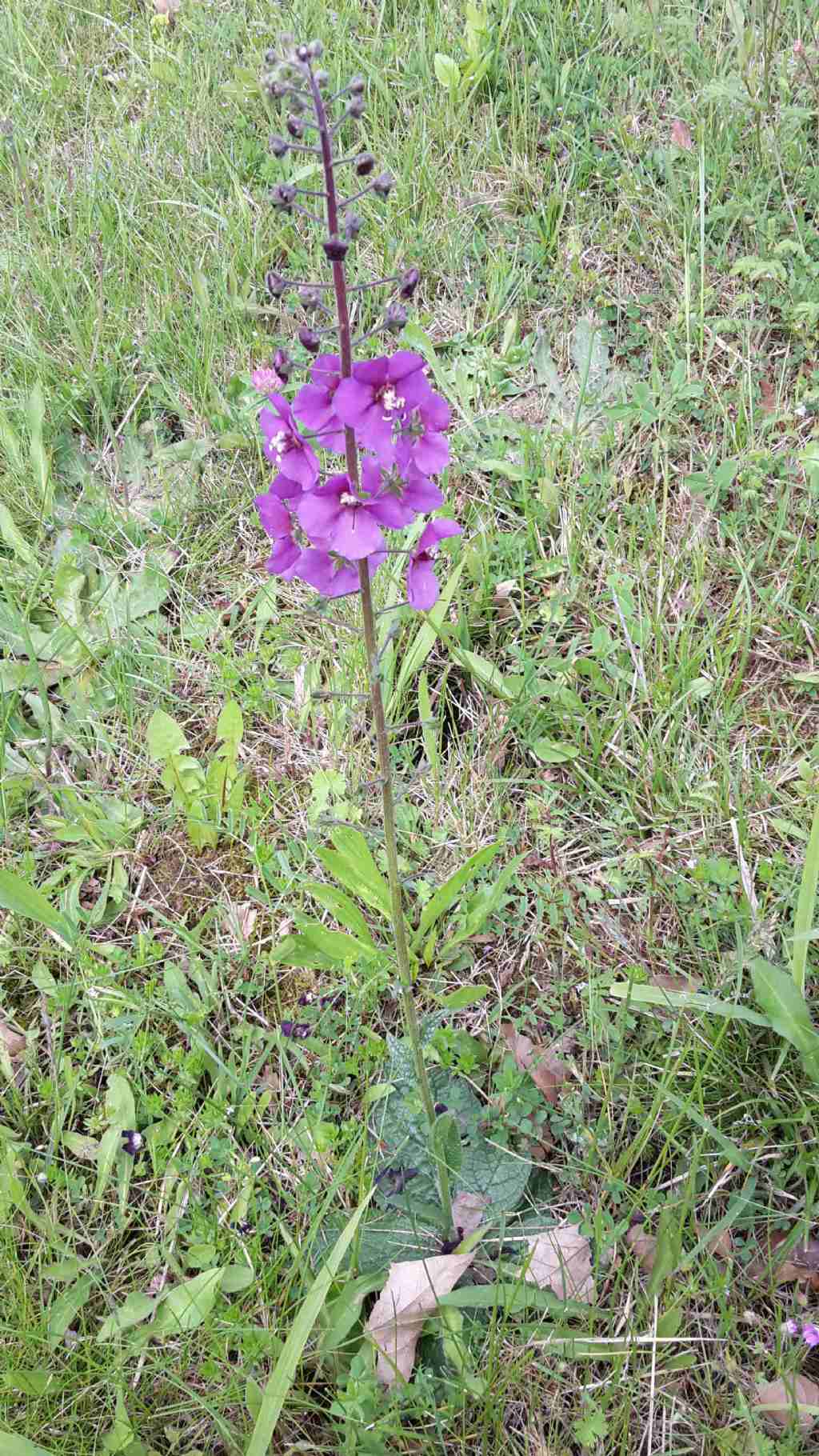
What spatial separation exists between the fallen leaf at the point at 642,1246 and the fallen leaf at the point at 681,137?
342 centimetres

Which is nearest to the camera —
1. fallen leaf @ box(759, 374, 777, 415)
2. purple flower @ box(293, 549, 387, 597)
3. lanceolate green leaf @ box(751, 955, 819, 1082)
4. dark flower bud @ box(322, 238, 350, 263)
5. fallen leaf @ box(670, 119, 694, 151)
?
dark flower bud @ box(322, 238, 350, 263)

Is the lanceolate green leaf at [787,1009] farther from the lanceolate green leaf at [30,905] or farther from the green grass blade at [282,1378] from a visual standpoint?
the lanceolate green leaf at [30,905]

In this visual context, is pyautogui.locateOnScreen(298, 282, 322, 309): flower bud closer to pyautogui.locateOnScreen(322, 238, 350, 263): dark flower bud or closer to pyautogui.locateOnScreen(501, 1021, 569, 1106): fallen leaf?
pyautogui.locateOnScreen(322, 238, 350, 263): dark flower bud

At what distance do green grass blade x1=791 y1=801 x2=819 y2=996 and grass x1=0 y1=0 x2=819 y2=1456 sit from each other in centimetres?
12

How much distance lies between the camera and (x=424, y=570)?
5.77ft

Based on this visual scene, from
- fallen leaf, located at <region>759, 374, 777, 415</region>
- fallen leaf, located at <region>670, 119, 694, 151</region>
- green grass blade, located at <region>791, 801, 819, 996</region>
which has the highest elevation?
fallen leaf, located at <region>670, 119, 694, 151</region>

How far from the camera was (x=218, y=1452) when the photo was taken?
1938mm

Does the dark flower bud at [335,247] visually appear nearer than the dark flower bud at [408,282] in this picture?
Yes

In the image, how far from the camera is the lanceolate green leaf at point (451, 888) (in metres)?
2.27

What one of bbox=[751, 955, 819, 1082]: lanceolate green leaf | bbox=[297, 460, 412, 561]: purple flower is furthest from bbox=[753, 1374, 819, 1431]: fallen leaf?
bbox=[297, 460, 412, 561]: purple flower

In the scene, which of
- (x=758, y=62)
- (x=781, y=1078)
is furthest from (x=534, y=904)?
(x=758, y=62)

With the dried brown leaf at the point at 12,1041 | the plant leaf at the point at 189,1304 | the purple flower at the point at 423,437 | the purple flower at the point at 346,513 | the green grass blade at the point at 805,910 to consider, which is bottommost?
the plant leaf at the point at 189,1304

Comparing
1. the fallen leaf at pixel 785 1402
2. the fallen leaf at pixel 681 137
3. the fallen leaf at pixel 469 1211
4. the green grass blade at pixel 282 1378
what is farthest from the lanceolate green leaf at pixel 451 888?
the fallen leaf at pixel 681 137

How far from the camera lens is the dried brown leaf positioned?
7.97 ft
